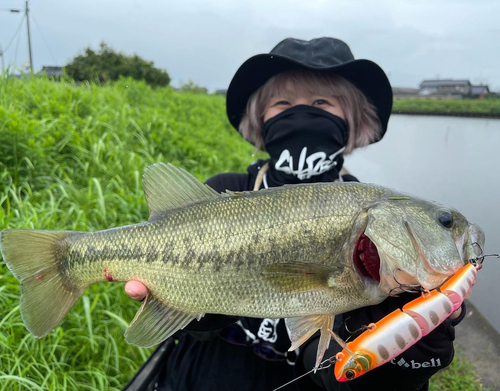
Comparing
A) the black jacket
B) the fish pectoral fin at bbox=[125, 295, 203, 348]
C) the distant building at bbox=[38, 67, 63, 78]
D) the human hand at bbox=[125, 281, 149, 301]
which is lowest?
the black jacket

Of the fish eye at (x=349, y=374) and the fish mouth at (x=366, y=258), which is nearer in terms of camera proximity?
the fish eye at (x=349, y=374)

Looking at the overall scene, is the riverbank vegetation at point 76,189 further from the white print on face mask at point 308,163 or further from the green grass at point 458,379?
the white print on face mask at point 308,163

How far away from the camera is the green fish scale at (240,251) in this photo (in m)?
1.47

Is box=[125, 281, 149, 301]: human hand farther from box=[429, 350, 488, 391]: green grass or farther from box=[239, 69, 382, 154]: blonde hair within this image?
box=[429, 350, 488, 391]: green grass

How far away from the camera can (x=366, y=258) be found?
1.49m

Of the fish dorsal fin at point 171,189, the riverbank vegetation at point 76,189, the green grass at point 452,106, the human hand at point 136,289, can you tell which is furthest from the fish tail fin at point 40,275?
the green grass at point 452,106

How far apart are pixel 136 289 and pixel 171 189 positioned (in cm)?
49

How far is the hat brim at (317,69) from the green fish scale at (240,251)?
1.04 meters

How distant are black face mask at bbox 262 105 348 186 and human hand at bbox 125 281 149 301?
45.5 inches

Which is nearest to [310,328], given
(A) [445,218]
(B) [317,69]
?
(A) [445,218]

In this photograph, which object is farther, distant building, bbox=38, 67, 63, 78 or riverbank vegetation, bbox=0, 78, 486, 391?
distant building, bbox=38, 67, 63, 78

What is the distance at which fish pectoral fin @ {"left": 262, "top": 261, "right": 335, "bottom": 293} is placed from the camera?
4.75ft

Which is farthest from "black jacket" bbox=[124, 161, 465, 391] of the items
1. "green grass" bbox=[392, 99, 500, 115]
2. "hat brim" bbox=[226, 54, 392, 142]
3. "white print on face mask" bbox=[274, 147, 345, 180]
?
"green grass" bbox=[392, 99, 500, 115]

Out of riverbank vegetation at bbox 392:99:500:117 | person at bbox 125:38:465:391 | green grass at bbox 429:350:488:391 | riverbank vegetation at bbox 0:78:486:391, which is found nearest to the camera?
person at bbox 125:38:465:391
